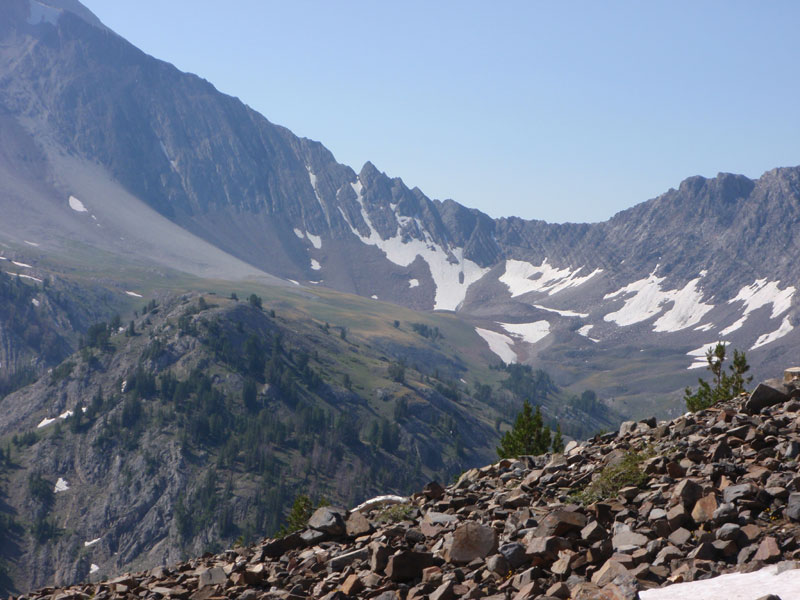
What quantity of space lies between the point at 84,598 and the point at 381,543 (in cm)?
838

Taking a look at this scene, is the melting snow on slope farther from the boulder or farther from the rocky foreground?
the boulder

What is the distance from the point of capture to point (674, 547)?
15516 mm

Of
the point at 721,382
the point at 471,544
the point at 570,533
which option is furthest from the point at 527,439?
the point at 570,533

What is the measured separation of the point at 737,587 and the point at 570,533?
4.60 metres

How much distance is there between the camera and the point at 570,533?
17469 millimetres

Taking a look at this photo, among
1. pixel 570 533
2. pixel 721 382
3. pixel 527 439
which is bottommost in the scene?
pixel 527 439

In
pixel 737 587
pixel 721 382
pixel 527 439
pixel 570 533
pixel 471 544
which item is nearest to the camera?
pixel 737 587

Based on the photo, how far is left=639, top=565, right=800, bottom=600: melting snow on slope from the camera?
12914 millimetres

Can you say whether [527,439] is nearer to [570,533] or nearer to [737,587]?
[570,533]

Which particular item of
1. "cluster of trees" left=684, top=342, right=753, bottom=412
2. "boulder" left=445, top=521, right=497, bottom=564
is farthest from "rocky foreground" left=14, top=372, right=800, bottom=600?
"cluster of trees" left=684, top=342, right=753, bottom=412

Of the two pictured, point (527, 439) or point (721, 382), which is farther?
point (721, 382)

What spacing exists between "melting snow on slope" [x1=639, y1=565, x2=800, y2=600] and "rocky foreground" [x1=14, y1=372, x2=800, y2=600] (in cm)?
35

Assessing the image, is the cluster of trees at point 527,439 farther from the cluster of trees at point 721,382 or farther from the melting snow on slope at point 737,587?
the melting snow on slope at point 737,587

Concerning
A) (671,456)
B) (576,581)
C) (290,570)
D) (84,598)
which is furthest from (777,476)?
(84,598)
